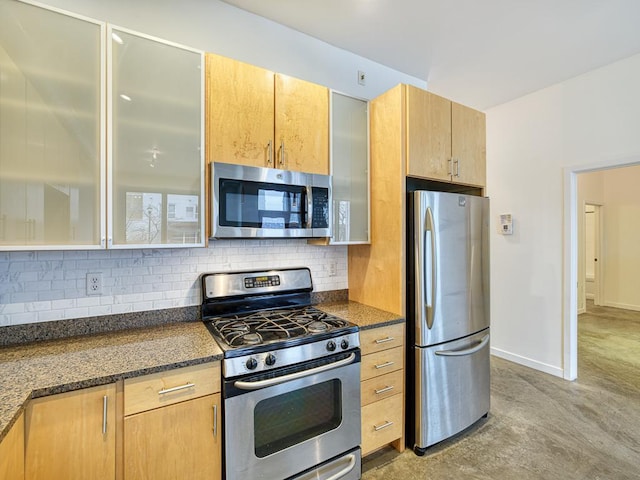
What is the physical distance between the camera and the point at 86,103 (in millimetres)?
1458

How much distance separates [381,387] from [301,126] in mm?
1751

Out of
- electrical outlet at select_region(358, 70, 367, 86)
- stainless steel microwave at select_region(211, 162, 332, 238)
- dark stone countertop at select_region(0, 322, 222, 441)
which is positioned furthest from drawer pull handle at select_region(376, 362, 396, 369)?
electrical outlet at select_region(358, 70, 367, 86)

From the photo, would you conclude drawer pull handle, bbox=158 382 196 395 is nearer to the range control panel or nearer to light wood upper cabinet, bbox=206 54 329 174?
the range control panel

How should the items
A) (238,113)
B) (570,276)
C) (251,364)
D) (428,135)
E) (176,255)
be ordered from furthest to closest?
(570,276) < (428,135) < (176,255) < (238,113) < (251,364)

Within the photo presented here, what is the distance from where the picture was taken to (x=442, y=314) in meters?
2.11

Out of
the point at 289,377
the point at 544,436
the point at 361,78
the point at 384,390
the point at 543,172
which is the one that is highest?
the point at 361,78

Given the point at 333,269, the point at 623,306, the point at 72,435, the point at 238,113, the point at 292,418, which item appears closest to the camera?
the point at 72,435

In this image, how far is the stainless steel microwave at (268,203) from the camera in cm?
175

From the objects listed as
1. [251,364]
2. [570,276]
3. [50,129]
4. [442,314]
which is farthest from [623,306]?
[50,129]

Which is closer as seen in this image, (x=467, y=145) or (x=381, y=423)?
(x=381, y=423)

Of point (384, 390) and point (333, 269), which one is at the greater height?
point (333, 269)

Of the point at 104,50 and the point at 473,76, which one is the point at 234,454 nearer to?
the point at 104,50

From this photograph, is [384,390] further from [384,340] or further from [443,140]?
[443,140]

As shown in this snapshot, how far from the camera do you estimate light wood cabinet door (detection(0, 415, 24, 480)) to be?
92cm
